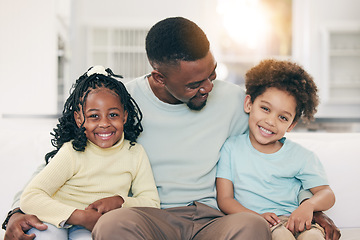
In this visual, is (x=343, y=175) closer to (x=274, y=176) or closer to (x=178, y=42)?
(x=274, y=176)

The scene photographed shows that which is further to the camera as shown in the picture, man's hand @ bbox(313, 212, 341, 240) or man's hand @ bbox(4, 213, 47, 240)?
man's hand @ bbox(313, 212, 341, 240)

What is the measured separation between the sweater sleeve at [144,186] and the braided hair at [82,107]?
0.08 m

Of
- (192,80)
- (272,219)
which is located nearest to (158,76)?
(192,80)

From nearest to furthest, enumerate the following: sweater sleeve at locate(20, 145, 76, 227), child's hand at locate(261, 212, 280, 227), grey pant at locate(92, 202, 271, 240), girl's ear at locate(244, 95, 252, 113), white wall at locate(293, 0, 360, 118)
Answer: grey pant at locate(92, 202, 271, 240) < sweater sleeve at locate(20, 145, 76, 227) < child's hand at locate(261, 212, 280, 227) < girl's ear at locate(244, 95, 252, 113) < white wall at locate(293, 0, 360, 118)

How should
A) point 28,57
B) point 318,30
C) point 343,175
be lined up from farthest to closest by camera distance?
point 318,30 < point 28,57 < point 343,175

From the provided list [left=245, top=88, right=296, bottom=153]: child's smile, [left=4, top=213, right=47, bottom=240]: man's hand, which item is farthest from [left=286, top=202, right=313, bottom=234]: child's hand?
[left=4, top=213, right=47, bottom=240]: man's hand

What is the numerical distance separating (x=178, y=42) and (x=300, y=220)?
2.42 ft

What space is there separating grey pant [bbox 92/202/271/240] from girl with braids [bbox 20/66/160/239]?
0.12 meters

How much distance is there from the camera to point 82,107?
4.42ft

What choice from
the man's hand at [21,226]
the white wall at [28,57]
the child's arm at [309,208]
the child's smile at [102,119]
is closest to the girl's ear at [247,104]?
the child's arm at [309,208]

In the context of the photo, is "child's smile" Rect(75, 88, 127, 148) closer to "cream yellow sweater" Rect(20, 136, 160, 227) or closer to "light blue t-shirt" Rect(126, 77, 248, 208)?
"cream yellow sweater" Rect(20, 136, 160, 227)

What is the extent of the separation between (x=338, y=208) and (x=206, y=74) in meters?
0.83

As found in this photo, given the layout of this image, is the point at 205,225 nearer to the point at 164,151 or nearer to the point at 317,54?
the point at 164,151

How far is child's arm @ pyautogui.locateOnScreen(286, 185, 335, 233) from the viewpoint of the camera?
1.26 meters
